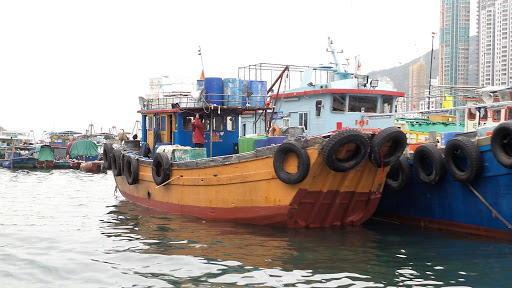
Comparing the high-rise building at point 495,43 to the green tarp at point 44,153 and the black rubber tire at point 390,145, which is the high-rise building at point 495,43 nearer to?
the green tarp at point 44,153

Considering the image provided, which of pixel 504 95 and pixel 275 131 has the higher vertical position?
pixel 504 95

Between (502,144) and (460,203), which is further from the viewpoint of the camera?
(460,203)

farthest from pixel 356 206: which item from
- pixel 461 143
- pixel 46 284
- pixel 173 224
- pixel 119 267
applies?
pixel 46 284

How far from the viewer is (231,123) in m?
14.7

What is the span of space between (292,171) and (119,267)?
3.77 m

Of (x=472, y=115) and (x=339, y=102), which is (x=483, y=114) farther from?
(x=339, y=102)

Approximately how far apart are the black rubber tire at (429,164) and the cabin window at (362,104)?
5.83 meters

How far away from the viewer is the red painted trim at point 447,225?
9.97 metres

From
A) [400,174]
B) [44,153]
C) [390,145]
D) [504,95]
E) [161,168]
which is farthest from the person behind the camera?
[44,153]

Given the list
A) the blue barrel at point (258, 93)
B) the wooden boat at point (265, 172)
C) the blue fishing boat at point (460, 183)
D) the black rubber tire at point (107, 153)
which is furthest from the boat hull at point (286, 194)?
the black rubber tire at point (107, 153)

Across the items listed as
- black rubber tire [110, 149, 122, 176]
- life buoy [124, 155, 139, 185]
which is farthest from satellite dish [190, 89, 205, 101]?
black rubber tire [110, 149, 122, 176]

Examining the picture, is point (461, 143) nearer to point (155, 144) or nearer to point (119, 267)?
point (119, 267)

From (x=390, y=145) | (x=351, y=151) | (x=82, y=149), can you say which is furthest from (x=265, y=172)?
(x=82, y=149)

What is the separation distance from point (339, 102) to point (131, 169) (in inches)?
270
